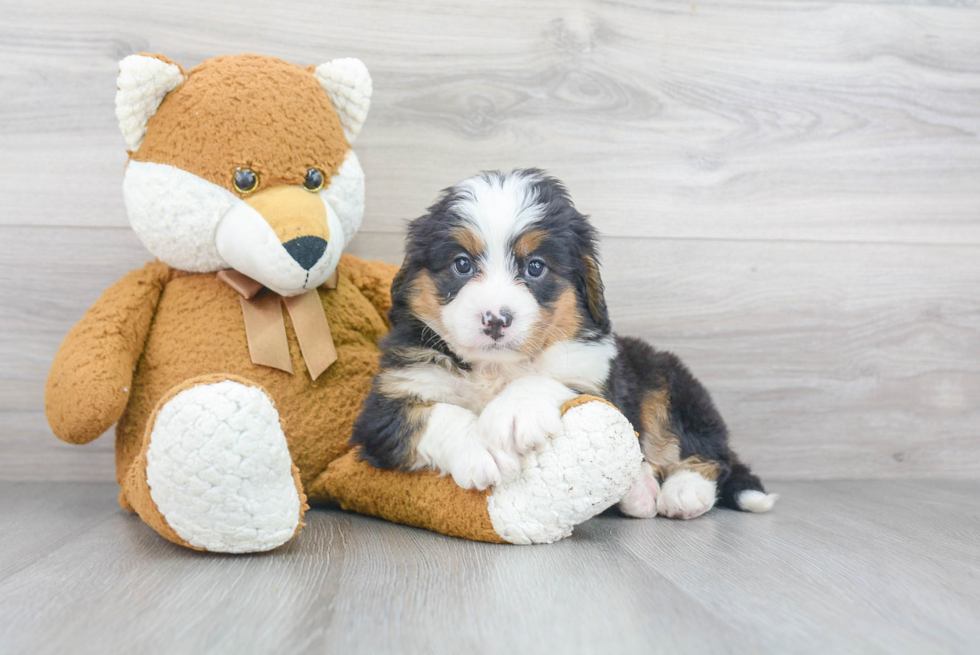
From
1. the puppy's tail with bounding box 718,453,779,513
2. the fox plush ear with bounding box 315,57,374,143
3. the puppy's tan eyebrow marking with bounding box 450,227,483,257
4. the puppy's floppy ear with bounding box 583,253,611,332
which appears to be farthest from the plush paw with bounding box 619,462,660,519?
the fox plush ear with bounding box 315,57,374,143

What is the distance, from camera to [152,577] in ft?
4.44

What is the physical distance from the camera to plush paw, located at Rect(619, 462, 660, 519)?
194 cm

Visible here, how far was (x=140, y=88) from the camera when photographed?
172 cm

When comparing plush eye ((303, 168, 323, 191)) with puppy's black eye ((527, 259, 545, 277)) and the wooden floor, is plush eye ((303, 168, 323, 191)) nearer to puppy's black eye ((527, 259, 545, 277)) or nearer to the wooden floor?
puppy's black eye ((527, 259, 545, 277))

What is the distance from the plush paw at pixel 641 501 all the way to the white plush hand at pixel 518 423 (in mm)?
474

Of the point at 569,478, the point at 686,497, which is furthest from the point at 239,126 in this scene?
the point at 686,497

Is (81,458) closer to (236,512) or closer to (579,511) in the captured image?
(236,512)

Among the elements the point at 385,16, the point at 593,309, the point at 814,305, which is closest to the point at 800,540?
the point at 593,309

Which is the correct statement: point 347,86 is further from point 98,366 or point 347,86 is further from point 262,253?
point 98,366

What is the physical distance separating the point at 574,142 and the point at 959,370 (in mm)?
1564

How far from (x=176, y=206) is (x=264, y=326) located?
1.12ft

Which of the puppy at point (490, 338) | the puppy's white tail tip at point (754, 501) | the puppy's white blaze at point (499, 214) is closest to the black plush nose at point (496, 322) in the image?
the puppy at point (490, 338)

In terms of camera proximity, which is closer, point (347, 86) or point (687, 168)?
point (347, 86)

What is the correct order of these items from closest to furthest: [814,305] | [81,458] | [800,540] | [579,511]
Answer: [579,511], [800,540], [81,458], [814,305]
